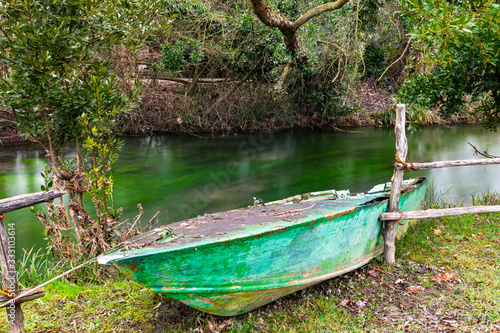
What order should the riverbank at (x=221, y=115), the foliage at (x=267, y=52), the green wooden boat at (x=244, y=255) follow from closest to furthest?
1. the green wooden boat at (x=244, y=255)
2. the foliage at (x=267, y=52)
3. the riverbank at (x=221, y=115)

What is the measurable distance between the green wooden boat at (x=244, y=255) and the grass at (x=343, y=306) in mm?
200

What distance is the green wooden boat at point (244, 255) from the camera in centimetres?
265

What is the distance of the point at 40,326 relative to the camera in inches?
123

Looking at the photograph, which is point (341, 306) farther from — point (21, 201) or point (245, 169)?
point (245, 169)

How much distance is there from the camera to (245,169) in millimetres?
10648

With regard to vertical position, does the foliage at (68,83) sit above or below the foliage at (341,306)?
above

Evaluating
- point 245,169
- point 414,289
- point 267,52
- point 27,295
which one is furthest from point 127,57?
point 414,289

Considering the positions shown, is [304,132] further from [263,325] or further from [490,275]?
[263,325]

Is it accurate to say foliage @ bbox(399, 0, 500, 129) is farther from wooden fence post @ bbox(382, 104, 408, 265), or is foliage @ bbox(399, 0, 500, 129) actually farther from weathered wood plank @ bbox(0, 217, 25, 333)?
weathered wood plank @ bbox(0, 217, 25, 333)

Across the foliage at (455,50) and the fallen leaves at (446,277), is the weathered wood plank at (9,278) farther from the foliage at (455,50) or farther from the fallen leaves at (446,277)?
the foliage at (455,50)

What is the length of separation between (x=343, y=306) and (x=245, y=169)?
7416mm

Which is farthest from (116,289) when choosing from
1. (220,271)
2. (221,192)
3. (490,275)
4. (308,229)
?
(221,192)

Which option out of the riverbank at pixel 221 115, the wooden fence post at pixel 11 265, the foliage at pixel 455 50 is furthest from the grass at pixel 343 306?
the riverbank at pixel 221 115

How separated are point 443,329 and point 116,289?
3.11 m
